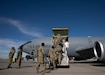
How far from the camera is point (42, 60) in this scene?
32.8 feet

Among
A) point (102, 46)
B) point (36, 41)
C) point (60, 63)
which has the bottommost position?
point (60, 63)

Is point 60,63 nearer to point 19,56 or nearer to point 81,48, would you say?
point 19,56

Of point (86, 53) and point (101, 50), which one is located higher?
point (86, 53)

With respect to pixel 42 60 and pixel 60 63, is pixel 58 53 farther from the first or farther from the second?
pixel 42 60

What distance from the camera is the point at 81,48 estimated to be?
25.2 m

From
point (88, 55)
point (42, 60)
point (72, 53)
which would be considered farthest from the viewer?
point (72, 53)

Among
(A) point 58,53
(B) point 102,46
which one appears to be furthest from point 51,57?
(B) point 102,46

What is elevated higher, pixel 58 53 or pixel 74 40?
pixel 74 40

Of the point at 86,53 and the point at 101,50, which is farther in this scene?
the point at 86,53

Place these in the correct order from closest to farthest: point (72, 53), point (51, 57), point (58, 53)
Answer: point (51, 57)
point (58, 53)
point (72, 53)

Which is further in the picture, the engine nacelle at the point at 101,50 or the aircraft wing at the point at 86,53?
the aircraft wing at the point at 86,53

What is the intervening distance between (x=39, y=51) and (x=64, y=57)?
4562mm

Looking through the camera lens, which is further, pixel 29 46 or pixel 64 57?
pixel 29 46

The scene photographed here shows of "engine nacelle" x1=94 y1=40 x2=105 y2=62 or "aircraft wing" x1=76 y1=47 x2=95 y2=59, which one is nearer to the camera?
"engine nacelle" x1=94 y1=40 x2=105 y2=62
